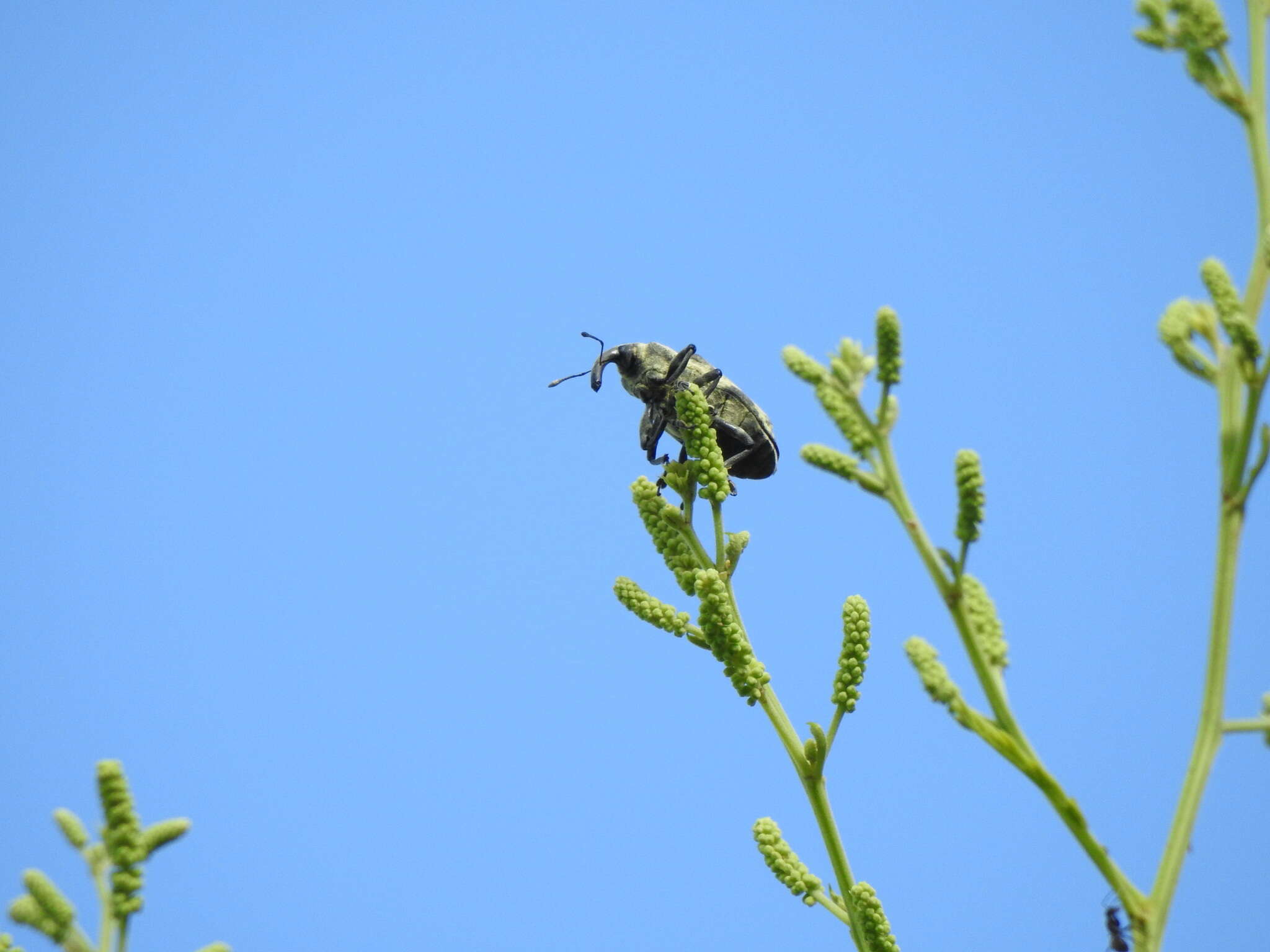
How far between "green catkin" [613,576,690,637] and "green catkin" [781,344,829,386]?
1.28 m

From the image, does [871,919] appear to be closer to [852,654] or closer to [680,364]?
[852,654]

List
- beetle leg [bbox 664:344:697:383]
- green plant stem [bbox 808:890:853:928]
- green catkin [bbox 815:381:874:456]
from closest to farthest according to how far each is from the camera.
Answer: green catkin [bbox 815:381:874:456]
green plant stem [bbox 808:890:853:928]
beetle leg [bbox 664:344:697:383]

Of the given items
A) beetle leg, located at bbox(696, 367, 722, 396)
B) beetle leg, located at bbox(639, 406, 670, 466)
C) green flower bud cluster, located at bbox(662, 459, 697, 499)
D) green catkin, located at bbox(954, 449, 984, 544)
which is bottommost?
green catkin, located at bbox(954, 449, 984, 544)

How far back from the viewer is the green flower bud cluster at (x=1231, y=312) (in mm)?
2438

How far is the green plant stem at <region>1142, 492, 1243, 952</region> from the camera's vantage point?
227cm

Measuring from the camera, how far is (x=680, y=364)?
18.5ft

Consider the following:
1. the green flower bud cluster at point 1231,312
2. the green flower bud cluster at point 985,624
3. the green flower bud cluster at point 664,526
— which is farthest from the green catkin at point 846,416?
the green flower bud cluster at point 664,526

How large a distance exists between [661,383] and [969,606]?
333 centimetres

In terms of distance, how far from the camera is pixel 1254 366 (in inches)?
98.0

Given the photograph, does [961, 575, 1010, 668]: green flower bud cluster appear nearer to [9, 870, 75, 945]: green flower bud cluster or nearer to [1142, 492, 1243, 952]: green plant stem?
[1142, 492, 1243, 952]: green plant stem

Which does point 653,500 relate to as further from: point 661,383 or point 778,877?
point 661,383

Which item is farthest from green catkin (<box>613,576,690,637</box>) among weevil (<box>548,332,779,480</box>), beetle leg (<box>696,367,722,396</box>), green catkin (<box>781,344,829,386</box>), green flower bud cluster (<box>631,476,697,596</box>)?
beetle leg (<box>696,367,722,396</box>)

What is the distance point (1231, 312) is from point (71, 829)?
297 centimetres

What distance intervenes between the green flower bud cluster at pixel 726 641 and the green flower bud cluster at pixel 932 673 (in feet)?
3.29
